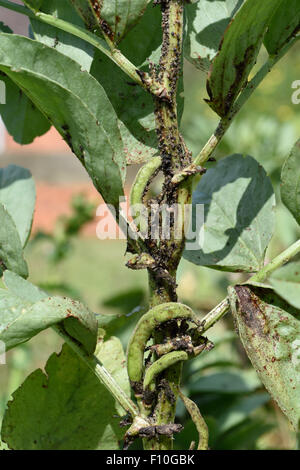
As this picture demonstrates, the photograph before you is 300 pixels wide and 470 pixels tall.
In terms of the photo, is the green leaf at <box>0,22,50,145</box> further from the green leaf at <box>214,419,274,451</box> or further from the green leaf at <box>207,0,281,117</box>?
the green leaf at <box>214,419,274,451</box>

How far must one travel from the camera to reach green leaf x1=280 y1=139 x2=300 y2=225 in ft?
1.26

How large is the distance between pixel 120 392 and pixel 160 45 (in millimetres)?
247

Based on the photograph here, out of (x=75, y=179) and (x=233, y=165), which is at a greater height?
(x=233, y=165)

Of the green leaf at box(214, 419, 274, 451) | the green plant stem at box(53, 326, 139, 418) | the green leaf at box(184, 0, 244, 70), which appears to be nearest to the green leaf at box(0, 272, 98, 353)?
the green plant stem at box(53, 326, 139, 418)

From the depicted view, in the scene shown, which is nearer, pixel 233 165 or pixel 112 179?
pixel 112 179

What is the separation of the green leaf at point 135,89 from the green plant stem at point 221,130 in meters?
0.05

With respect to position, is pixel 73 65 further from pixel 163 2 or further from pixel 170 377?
pixel 170 377

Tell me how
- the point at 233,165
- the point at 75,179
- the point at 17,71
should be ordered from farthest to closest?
1. the point at 75,179
2. the point at 233,165
3. the point at 17,71

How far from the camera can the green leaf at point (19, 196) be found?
0.51 metres

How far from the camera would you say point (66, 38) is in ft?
1.42

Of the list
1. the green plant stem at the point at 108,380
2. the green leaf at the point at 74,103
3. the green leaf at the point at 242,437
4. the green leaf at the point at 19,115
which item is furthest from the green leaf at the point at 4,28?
the green leaf at the point at 242,437

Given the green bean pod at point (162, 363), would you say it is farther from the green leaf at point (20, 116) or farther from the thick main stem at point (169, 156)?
the green leaf at point (20, 116)
